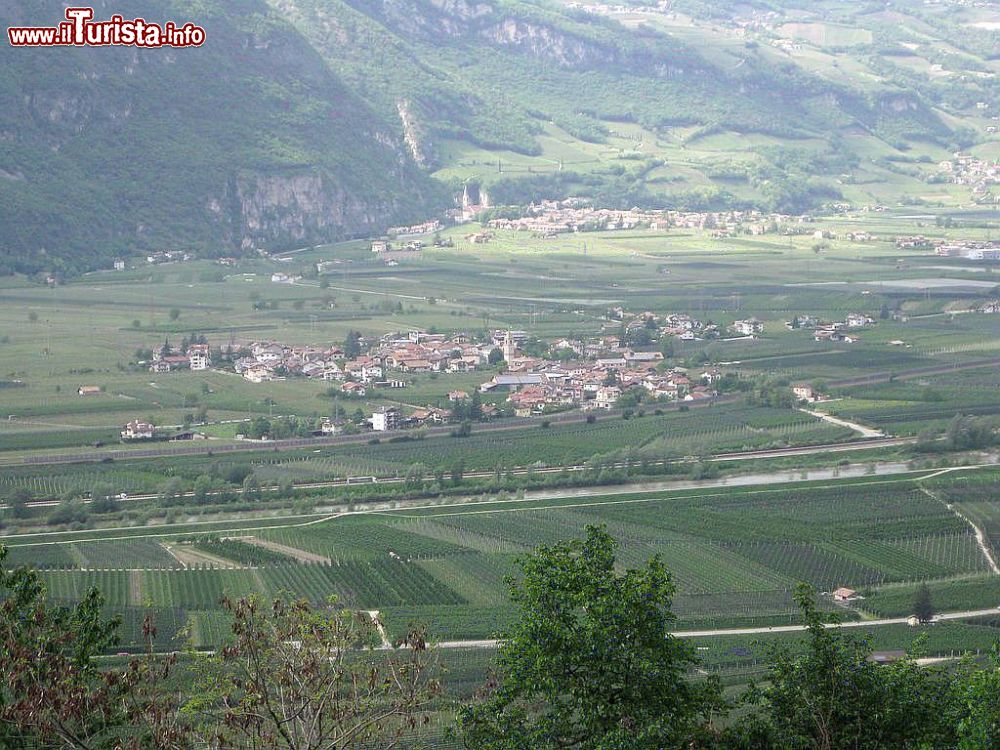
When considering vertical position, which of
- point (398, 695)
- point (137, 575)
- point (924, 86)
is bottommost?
point (137, 575)

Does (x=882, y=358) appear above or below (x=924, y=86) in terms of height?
below

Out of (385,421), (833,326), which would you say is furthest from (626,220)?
(385,421)

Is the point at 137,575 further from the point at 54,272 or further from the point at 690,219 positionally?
the point at 690,219

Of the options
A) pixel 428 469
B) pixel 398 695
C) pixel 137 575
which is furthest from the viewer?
pixel 428 469

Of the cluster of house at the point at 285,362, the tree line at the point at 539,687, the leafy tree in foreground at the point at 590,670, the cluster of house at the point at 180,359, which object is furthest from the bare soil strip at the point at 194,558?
the cluster of house at the point at 180,359

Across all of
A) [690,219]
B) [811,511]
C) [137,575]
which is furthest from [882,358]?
[690,219]

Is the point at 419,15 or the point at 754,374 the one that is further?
the point at 419,15

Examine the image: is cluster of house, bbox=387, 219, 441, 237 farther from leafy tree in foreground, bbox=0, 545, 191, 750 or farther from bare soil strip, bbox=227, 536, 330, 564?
leafy tree in foreground, bbox=0, 545, 191, 750

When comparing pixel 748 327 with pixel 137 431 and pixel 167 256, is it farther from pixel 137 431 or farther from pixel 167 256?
pixel 167 256

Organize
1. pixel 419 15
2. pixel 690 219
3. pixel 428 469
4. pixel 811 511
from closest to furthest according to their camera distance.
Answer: pixel 811 511 → pixel 428 469 → pixel 690 219 → pixel 419 15
